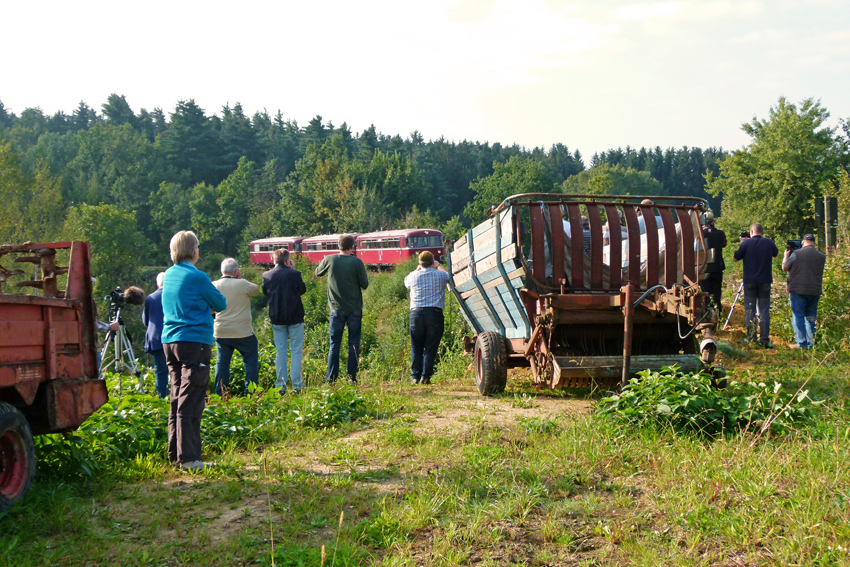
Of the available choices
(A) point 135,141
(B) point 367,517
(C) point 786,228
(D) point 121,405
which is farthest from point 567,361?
(A) point 135,141

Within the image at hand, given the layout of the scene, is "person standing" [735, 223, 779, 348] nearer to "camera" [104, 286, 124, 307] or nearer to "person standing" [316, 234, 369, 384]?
"person standing" [316, 234, 369, 384]

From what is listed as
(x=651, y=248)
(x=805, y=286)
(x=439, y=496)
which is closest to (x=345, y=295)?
(x=651, y=248)

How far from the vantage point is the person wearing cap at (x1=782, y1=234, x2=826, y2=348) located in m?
9.77

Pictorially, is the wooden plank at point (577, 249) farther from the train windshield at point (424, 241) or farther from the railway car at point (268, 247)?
the railway car at point (268, 247)

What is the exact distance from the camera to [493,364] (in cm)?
761

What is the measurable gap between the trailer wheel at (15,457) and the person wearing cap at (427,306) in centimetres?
582

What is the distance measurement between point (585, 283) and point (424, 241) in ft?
95.8

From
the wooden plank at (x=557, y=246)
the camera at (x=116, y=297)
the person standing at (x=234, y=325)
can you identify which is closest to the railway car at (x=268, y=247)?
the camera at (x=116, y=297)

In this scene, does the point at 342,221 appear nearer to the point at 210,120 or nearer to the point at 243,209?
the point at 243,209

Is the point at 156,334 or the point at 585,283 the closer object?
the point at 585,283

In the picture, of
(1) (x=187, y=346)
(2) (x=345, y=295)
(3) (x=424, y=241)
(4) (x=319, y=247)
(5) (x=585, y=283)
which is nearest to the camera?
(1) (x=187, y=346)

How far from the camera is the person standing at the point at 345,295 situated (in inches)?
352

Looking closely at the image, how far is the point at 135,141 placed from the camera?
309 ft

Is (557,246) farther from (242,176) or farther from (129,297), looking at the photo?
(242,176)
